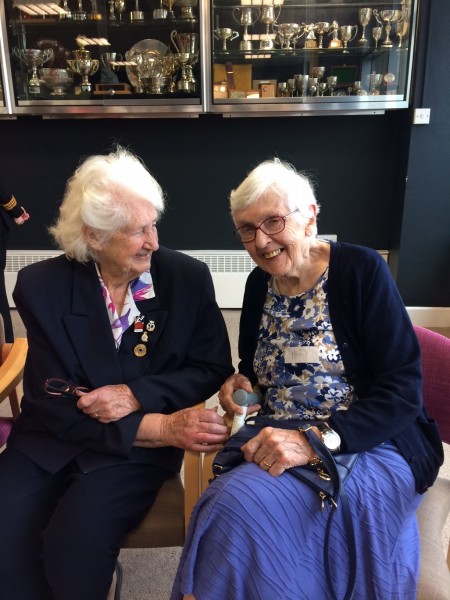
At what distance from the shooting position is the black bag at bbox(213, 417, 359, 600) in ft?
3.40

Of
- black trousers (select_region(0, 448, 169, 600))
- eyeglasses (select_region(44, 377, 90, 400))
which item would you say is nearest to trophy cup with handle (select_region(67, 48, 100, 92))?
eyeglasses (select_region(44, 377, 90, 400))

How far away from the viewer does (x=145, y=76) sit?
3.35 metres

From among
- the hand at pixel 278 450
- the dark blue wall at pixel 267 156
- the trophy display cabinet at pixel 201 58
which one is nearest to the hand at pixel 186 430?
the hand at pixel 278 450

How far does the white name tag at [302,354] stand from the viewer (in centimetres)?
128

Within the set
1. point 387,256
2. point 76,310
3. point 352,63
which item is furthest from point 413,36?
point 76,310

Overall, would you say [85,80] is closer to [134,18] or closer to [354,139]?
[134,18]

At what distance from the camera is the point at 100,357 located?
1.36 m

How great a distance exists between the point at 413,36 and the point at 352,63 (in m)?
0.40

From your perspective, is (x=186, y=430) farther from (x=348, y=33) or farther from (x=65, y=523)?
(x=348, y=33)

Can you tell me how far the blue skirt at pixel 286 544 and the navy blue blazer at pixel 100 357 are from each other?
1.06 ft

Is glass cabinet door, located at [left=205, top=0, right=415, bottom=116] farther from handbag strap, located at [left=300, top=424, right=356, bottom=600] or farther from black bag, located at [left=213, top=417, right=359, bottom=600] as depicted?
handbag strap, located at [left=300, top=424, right=356, bottom=600]

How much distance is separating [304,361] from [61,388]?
62cm

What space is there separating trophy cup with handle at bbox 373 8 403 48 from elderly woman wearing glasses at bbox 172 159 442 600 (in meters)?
2.45

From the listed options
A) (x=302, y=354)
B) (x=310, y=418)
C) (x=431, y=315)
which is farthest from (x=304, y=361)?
(x=431, y=315)
